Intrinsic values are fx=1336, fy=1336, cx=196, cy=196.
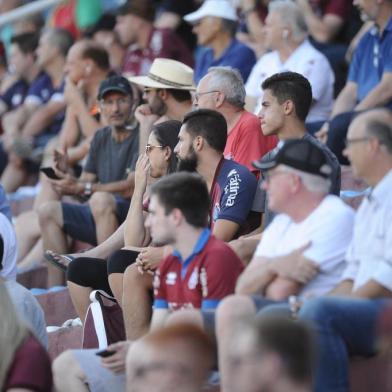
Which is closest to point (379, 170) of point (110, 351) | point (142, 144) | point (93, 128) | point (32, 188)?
point (110, 351)

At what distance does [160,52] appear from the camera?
1177cm

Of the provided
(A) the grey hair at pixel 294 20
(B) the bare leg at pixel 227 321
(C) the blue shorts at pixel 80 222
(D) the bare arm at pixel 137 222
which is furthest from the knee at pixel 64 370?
(A) the grey hair at pixel 294 20

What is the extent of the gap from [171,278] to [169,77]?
3109 millimetres

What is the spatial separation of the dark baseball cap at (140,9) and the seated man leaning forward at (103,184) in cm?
314

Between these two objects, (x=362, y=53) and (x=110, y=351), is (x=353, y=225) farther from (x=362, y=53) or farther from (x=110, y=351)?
(x=362, y=53)

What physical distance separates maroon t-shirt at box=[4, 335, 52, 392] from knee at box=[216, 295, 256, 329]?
72 centimetres

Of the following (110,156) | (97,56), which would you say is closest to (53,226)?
(110,156)

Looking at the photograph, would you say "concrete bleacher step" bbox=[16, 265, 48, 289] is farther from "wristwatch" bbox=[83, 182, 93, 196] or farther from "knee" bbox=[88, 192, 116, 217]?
"knee" bbox=[88, 192, 116, 217]

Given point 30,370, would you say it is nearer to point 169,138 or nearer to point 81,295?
point 81,295

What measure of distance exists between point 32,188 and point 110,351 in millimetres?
6220

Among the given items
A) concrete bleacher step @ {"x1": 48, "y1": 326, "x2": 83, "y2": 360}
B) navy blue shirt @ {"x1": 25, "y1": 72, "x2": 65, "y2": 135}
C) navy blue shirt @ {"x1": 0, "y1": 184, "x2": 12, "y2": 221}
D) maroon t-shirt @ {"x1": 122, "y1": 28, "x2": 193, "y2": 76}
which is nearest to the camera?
concrete bleacher step @ {"x1": 48, "y1": 326, "x2": 83, "y2": 360}

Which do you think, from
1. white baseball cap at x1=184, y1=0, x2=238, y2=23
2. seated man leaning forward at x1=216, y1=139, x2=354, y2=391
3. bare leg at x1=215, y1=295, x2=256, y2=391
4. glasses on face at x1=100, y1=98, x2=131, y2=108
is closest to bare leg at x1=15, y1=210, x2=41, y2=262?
glasses on face at x1=100, y1=98, x2=131, y2=108

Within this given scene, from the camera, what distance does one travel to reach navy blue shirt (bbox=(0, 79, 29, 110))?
43.2 ft

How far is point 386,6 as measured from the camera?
9.43m
